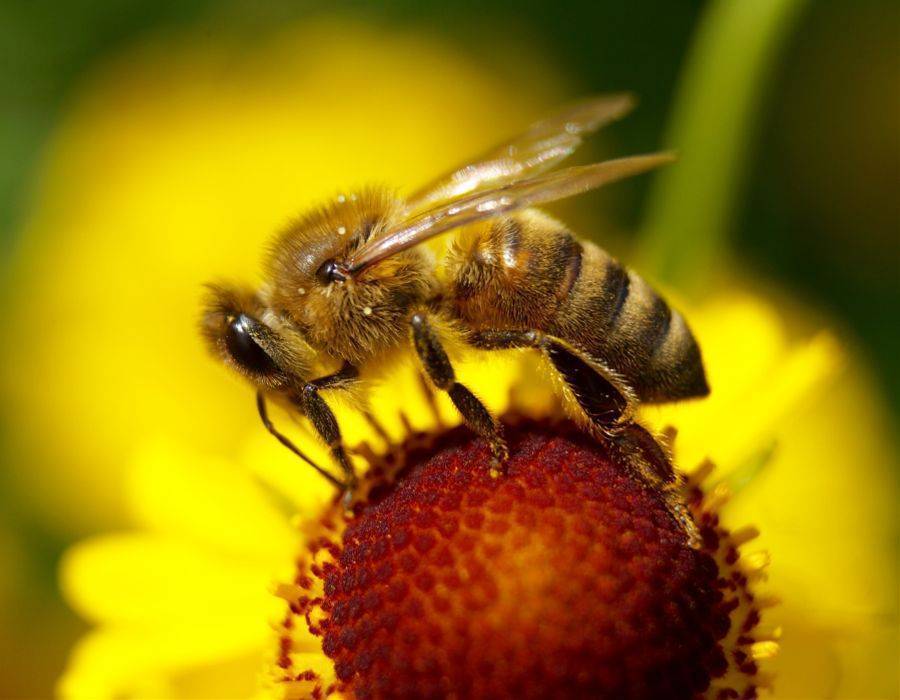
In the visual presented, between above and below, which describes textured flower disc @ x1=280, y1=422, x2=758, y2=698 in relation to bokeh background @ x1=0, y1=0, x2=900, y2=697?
below

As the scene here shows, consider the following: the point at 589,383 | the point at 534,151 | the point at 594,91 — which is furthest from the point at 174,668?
the point at 594,91

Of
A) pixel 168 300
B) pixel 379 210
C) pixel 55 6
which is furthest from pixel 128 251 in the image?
pixel 379 210

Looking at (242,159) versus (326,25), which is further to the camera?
(326,25)

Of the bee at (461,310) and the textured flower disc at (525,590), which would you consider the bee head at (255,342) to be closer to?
the bee at (461,310)

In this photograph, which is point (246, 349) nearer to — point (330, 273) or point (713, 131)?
point (330, 273)

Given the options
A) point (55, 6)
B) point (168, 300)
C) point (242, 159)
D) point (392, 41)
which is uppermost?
point (55, 6)

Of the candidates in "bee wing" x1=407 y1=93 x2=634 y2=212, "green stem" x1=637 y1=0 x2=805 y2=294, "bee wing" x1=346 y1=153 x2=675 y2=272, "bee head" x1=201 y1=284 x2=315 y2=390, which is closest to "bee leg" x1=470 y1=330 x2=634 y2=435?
"bee wing" x1=346 y1=153 x2=675 y2=272

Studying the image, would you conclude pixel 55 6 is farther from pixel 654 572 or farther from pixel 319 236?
pixel 654 572

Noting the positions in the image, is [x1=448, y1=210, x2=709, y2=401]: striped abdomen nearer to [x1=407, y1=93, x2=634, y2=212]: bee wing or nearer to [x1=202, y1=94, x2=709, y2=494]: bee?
[x1=202, y1=94, x2=709, y2=494]: bee
